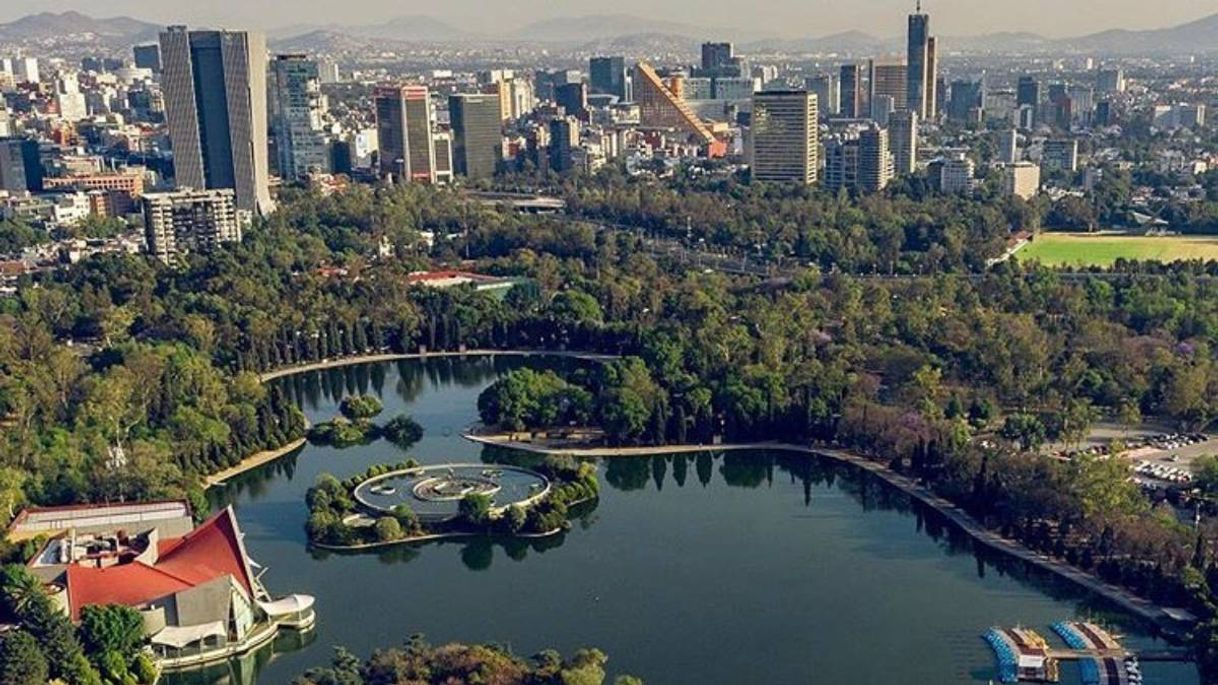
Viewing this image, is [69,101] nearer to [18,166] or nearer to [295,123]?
[295,123]

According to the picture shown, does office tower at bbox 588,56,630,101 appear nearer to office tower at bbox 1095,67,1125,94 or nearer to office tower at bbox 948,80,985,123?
office tower at bbox 948,80,985,123

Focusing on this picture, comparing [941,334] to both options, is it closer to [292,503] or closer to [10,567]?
[292,503]

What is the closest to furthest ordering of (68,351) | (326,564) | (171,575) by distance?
(171,575) → (326,564) → (68,351)

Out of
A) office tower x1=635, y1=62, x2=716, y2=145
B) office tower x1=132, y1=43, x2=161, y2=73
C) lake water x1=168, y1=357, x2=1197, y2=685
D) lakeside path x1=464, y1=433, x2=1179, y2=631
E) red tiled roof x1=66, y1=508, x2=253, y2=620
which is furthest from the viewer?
office tower x1=132, y1=43, x2=161, y2=73

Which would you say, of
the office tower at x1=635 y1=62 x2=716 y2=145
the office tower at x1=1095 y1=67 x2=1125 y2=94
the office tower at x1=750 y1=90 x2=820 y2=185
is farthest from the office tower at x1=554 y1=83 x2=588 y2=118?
the office tower at x1=1095 y1=67 x2=1125 y2=94

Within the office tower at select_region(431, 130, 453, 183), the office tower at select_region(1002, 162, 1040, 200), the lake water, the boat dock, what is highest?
the office tower at select_region(431, 130, 453, 183)

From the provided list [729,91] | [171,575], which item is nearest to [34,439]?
[171,575]
